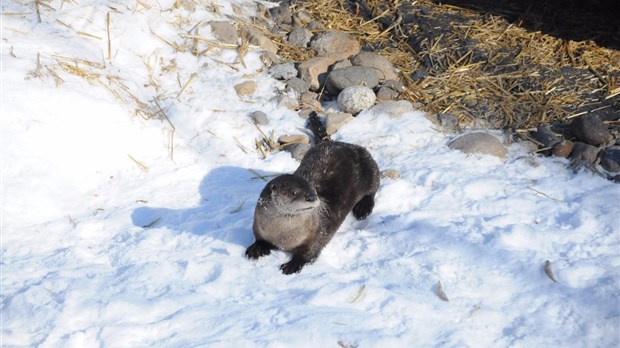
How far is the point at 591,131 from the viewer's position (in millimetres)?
4344

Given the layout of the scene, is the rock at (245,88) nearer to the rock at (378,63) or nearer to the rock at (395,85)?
the rock at (378,63)

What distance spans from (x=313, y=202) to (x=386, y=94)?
1913 mm

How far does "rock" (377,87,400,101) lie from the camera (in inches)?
195

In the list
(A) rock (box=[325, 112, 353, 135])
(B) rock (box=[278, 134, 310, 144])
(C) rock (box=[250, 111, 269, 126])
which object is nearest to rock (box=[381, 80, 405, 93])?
(A) rock (box=[325, 112, 353, 135])

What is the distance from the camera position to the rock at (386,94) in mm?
4961

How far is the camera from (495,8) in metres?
5.91

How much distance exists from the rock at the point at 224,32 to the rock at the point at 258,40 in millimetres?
86

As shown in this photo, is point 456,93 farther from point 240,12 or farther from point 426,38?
point 240,12

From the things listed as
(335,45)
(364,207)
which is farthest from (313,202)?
(335,45)

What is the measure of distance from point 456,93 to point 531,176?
103cm

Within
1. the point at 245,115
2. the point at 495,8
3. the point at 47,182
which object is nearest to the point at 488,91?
the point at 495,8

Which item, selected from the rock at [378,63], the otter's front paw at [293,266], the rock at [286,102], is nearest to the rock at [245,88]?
the rock at [286,102]

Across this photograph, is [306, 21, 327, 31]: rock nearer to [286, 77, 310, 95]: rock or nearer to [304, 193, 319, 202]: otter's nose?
[286, 77, 310, 95]: rock

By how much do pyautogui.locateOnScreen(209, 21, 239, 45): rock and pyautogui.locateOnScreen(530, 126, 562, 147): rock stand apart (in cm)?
245
